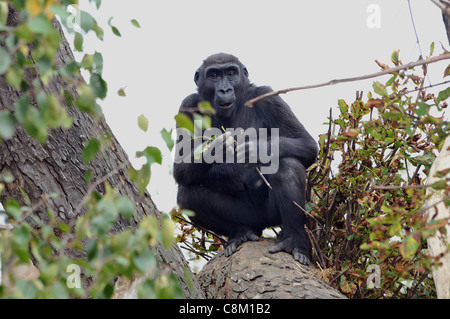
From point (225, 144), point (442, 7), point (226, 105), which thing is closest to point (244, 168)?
point (225, 144)

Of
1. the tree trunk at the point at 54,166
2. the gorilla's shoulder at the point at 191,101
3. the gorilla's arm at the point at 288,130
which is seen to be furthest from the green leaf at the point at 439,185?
the gorilla's shoulder at the point at 191,101

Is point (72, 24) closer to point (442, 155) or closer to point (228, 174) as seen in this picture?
point (442, 155)

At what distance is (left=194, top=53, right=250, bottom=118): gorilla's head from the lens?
6.42m

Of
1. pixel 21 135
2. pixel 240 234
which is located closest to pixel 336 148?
pixel 240 234

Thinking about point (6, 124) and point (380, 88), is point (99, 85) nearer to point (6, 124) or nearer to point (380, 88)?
point (6, 124)

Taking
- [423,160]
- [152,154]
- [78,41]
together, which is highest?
[78,41]

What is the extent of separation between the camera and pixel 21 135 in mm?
4234

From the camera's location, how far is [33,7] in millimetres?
2104

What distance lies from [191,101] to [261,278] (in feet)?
8.55

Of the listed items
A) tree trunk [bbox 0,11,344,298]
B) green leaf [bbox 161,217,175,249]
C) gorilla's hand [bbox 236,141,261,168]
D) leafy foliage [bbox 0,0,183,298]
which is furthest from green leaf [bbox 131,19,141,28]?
gorilla's hand [bbox 236,141,261,168]

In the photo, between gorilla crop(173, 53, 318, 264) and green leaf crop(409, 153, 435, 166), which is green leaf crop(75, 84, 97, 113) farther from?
green leaf crop(409, 153, 435, 166)

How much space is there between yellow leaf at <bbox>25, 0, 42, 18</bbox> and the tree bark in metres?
2.90
